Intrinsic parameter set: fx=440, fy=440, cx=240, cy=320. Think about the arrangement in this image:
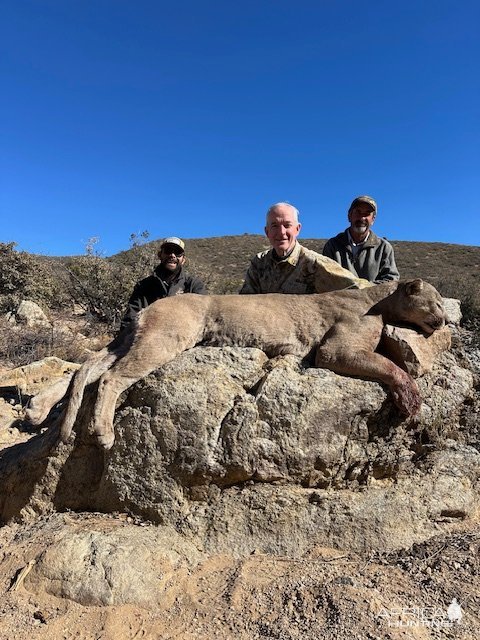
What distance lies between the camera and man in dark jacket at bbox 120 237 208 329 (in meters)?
6.86

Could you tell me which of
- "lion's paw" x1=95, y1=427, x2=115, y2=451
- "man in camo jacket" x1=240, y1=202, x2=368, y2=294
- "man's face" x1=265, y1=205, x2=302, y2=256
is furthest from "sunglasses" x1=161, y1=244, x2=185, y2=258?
"lion's paw" x1=95, y1=427, x2=115, y2=451

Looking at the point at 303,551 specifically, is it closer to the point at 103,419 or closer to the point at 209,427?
the point at 209,427

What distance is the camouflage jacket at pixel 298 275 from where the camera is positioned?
16.4 ft

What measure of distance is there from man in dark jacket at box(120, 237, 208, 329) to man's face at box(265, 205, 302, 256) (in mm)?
1977

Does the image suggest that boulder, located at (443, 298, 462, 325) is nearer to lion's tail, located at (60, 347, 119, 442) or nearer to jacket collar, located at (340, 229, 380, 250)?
jacket collar, located at (340, 229, 380, 250)

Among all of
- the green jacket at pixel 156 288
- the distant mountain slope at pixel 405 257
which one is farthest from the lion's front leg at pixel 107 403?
the distant mountain slope at pixel 405 257

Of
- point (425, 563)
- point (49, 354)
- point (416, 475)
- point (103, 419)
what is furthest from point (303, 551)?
point (49, 354)

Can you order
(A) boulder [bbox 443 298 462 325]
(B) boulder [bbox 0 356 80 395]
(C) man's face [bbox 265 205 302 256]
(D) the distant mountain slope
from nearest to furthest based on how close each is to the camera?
(A) boulder [bbox 443 298 462 325] → (C) man's face [bbox 265 205 302 256] → (B) boulder [bbox 0 356 80 395] → (D) the distant mountain slope

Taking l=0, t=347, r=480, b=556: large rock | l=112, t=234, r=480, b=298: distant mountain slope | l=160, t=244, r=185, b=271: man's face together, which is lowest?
l=0, t=347, r=480, b=556: large rock

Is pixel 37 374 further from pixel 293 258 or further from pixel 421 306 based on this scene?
pixel 421 306

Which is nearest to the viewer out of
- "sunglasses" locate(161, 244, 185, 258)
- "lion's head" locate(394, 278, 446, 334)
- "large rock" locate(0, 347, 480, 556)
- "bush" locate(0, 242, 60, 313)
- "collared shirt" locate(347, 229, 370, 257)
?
"large rock" locate(0, 347, 480, 556)

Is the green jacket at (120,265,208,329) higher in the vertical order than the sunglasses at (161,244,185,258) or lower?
lower

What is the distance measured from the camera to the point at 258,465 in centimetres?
355

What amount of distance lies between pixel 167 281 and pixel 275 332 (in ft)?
11.0
